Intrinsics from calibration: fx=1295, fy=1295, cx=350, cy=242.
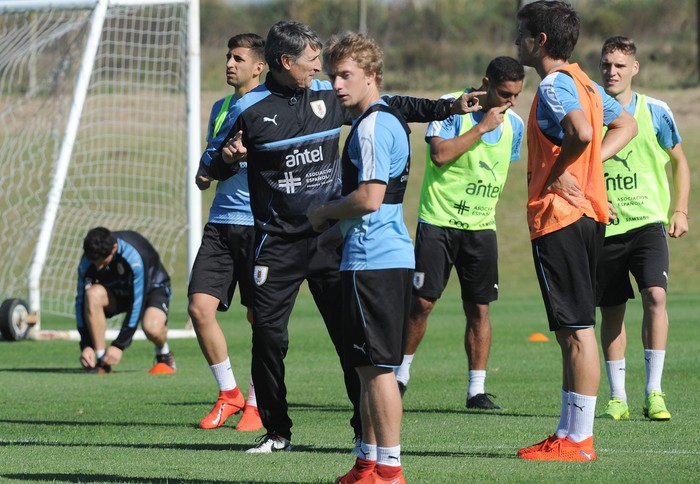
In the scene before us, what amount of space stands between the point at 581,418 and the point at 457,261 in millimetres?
3236

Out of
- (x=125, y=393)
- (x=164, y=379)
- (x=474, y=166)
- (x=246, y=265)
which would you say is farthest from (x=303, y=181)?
(x=164, y=379)

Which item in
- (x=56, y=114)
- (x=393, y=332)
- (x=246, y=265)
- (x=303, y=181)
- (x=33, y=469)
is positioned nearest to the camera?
(x=393, y=332)

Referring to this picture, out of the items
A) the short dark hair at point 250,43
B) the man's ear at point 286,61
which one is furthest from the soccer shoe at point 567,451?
the short dark hair at point 250,43

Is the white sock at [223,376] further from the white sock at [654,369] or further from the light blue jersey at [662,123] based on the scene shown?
the light blue jersey at [662,123]

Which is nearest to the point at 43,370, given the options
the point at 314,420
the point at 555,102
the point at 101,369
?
the point at 101,369

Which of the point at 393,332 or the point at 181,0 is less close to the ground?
the point at 181,0

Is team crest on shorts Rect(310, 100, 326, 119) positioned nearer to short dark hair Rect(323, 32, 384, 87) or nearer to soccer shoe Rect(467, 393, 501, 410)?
short dark hair Rect(323, 32, 384, 87)

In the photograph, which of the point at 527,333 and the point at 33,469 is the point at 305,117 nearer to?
the point at 33,469

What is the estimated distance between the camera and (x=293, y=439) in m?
7.67

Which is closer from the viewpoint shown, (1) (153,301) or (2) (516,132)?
(2) (516,132)

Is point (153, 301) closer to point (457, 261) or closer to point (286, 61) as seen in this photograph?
point (457, 261)

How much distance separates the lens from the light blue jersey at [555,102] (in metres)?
6.43

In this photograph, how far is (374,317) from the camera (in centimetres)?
580

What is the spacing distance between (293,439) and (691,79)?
123 feet
